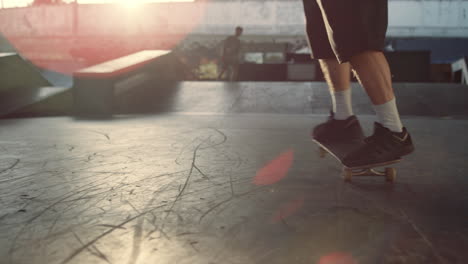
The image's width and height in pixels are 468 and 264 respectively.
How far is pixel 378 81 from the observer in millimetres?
2342

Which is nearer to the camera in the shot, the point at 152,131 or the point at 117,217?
the point at 117,217

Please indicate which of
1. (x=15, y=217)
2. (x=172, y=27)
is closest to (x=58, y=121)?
(x=15, y=217)

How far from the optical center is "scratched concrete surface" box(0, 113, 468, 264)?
150 cm

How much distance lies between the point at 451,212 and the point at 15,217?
5.85 ft

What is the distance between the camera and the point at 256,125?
17.3 ft

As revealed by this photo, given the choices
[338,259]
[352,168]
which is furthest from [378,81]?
[338,259]

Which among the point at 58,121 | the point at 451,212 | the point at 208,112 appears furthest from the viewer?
the point at 208,112

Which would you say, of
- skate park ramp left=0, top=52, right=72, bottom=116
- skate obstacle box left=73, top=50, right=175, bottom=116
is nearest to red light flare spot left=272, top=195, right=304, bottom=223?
skate obstacle box left=73, top=50, right=175, bottom=116

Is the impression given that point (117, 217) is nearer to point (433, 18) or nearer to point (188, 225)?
point (188, 225)

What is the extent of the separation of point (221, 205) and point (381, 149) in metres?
0.87

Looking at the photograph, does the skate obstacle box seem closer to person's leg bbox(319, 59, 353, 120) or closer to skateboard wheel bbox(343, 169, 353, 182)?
person's leg bbox(319, 59, 353, 120)

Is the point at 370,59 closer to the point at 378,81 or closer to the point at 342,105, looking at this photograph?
the point at 378,81

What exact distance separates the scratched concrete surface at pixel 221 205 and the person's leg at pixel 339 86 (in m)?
0.35

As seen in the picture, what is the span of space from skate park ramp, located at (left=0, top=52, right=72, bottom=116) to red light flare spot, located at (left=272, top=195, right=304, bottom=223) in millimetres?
5781
